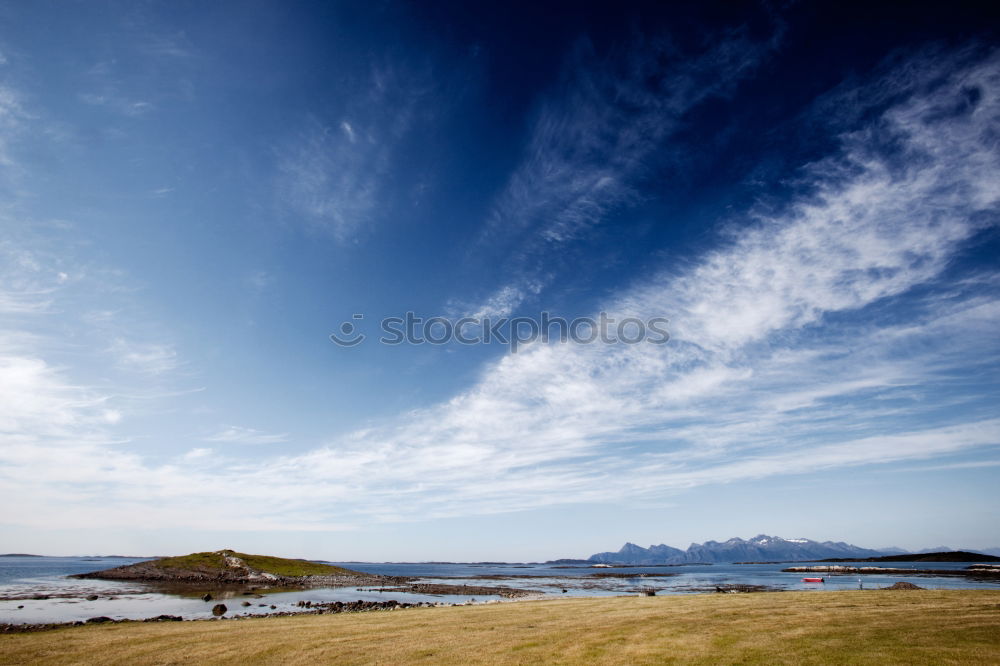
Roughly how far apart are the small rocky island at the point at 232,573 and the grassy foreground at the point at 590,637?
6688 centimetres

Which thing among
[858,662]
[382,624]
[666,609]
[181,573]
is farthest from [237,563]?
[858,662]

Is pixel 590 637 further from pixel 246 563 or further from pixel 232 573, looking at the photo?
pixel 246 563

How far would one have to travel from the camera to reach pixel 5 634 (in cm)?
2541

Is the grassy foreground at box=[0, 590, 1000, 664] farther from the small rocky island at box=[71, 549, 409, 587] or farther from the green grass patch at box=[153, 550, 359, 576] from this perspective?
the green grass patch at box=[153, 550, 359, 576]

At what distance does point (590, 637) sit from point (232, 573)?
97.8 meters

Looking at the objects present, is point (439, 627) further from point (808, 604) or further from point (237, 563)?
point (237, 563)

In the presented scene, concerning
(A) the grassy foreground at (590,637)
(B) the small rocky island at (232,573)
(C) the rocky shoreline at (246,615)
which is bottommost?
(B) the small rocky island at (232,573)

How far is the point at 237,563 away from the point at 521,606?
297ft

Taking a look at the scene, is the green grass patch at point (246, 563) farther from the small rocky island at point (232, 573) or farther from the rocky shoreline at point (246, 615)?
the rocky shoreline at point (246, 615)

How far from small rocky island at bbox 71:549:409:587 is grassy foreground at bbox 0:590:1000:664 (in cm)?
6688

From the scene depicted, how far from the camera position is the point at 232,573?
303 feet

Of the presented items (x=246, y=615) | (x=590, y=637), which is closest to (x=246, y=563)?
(x=246, y=615)

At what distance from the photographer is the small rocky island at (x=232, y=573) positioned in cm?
8775

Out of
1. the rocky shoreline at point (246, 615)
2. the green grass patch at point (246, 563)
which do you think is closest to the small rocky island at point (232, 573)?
the green grass patch at point (246, 563)
